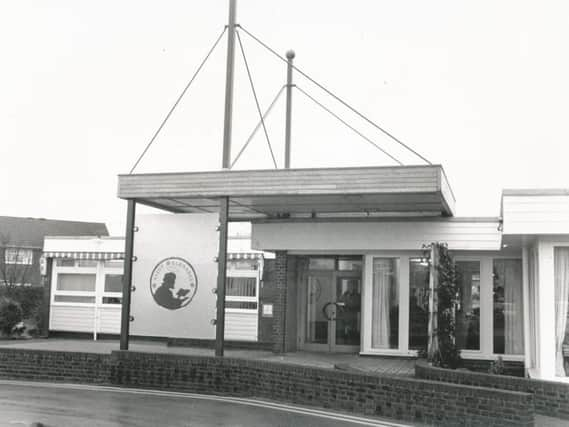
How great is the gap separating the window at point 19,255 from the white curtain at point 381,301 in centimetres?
3375

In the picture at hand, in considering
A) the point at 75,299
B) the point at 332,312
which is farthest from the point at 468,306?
the point at 75,299

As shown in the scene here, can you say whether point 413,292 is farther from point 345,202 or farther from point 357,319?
point 345,202

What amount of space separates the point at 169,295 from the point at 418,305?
6.21 m

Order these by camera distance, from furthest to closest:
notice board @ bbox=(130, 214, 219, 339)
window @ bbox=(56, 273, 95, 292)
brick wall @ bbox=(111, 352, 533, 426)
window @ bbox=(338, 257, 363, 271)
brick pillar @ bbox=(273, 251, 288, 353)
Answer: window @ bbox=(56, 273, 95, 292) < window @ bbox=(338, 257, 363, 271) < brick pillar @ bbox=(273, 251, 288, 353) < notice board @ bbox=(130, 214, 219, 339) < brick wall @ bbox=(111, 352, 533, 426)

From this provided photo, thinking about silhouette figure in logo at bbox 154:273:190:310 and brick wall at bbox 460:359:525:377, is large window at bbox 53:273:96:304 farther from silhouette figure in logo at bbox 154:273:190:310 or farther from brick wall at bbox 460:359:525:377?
brick wall at bbox 460:359:525:377

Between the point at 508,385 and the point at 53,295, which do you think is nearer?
the point at 508,385

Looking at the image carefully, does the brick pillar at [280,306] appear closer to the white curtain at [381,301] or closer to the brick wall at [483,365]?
the white curtain at [381,301]

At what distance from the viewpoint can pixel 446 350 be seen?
14797 mm

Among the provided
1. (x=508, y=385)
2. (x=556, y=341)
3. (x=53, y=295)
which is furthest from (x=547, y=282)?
(x=53, y=295)

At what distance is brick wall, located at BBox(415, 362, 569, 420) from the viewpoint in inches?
423

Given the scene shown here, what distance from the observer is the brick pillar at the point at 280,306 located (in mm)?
17984

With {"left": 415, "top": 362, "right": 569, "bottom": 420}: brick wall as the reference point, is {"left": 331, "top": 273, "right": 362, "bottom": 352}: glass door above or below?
above

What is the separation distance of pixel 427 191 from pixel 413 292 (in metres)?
5.05

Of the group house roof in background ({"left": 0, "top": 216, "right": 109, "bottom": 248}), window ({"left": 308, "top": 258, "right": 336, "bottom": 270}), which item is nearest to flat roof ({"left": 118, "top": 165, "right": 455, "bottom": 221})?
window ({"left": 308, "top": 258, "right": 336, "bottom": 270})
